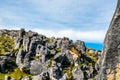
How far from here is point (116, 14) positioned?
27250mm

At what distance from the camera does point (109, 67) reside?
27172 millimetres

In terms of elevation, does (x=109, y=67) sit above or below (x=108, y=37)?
below

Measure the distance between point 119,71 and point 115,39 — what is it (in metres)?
2.77

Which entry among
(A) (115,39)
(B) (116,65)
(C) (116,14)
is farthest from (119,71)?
(C) (116,14)

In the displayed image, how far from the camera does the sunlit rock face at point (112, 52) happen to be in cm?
2702

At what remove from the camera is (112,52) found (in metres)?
27.1

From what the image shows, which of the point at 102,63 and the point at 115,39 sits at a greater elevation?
the point at 115,39

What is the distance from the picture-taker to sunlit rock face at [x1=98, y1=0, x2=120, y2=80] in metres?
27.0

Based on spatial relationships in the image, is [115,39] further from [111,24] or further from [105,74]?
[105,74]

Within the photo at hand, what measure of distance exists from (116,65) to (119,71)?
0.57 m

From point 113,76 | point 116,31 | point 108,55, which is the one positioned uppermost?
point 116,31

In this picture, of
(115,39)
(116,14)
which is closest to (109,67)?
(115,39)

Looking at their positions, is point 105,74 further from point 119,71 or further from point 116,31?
point 116,31

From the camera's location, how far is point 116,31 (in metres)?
26.9
